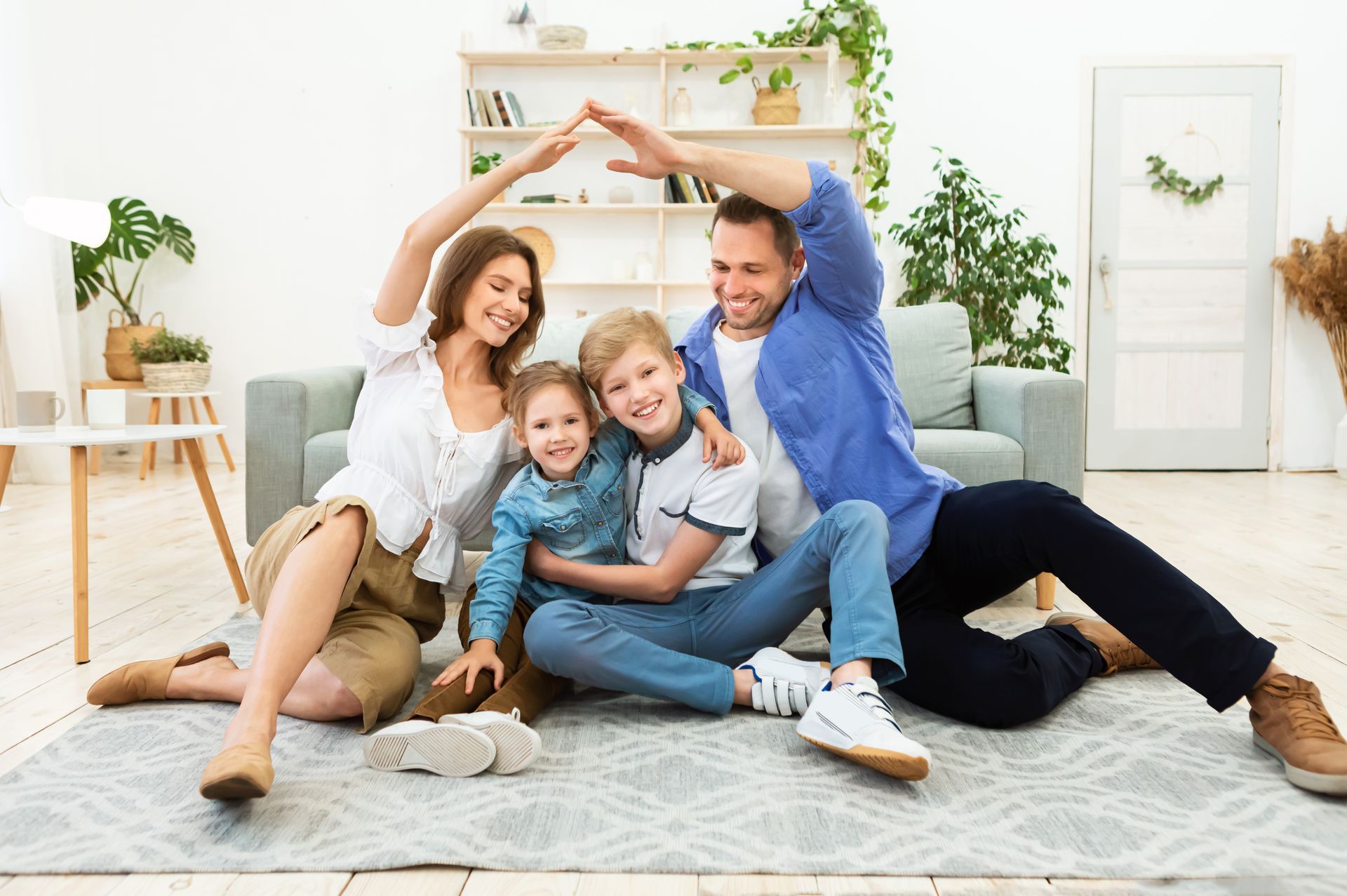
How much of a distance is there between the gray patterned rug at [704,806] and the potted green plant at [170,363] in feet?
11.2

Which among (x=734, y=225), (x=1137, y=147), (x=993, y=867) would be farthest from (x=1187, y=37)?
(x=993, y=867)

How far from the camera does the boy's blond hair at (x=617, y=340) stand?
1634mm

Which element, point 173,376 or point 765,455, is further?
point 173,376

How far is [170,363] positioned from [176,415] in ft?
1.04

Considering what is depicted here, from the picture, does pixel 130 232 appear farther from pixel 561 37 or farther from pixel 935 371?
pixel 935 371

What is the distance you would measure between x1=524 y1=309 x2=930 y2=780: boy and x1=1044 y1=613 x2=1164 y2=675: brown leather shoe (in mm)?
512

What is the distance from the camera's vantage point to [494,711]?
4.67 feet

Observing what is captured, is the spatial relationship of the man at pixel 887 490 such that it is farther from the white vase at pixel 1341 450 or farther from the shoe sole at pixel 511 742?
the white vase at pixel 1341 450

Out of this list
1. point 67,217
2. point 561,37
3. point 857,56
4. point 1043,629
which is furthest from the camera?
point 561,37

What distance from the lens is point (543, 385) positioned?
5.40 ft

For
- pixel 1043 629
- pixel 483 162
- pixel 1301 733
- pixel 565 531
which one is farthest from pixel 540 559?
pixel 483 162

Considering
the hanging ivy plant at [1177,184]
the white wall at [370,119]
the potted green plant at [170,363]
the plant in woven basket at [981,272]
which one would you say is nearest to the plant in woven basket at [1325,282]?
the white wall at [370,119]

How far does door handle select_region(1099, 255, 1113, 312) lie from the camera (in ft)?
16.1

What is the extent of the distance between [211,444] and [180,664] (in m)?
3.88
